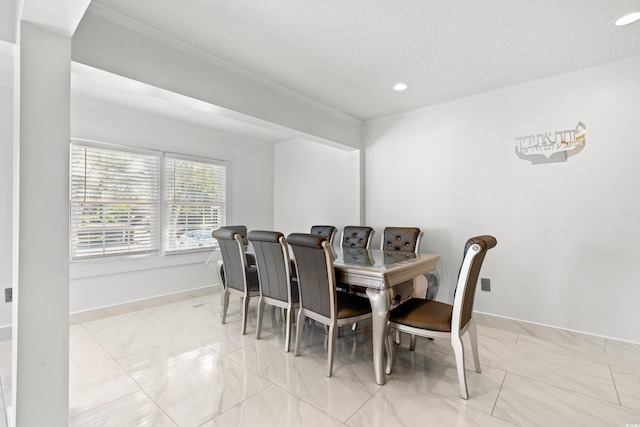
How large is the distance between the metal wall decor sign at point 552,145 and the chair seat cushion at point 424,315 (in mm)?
1847

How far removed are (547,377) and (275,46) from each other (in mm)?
3151

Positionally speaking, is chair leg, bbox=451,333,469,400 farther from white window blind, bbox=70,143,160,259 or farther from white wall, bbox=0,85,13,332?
white wall, bbox=0,85,13,332

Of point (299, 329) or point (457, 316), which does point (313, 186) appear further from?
point (457, 316)

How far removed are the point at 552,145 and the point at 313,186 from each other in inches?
120

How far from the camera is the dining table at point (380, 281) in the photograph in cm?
203

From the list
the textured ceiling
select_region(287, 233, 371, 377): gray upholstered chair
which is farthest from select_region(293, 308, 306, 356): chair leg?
the textured ceiling

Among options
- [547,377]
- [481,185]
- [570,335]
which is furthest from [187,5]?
[570,335]

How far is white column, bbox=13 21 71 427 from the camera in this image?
1401 mm

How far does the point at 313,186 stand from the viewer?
15.9ft

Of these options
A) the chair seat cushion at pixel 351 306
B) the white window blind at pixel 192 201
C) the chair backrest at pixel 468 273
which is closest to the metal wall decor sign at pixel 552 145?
the chair backrest at pixel 468 273

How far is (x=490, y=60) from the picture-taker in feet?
8.38

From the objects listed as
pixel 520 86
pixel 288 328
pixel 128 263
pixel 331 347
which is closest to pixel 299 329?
pixel 288 328

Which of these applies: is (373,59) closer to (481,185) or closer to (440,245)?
(481,185)

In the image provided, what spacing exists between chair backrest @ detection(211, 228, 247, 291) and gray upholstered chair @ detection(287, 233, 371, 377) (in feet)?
2.48
